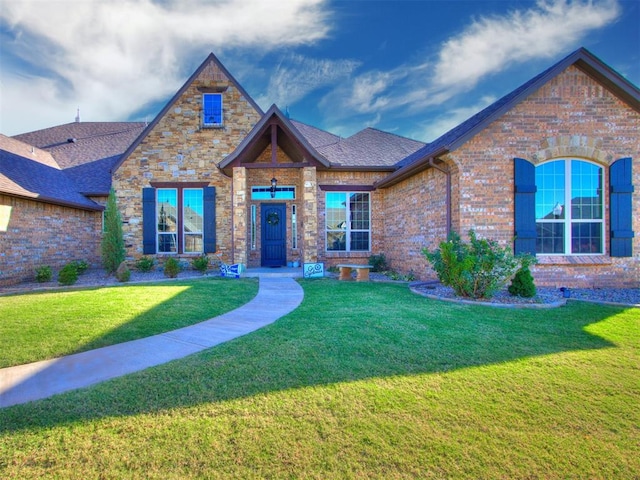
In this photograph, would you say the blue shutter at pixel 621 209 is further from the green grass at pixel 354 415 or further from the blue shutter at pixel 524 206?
the green grass at pixel 354 415

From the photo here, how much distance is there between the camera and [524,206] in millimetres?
8094

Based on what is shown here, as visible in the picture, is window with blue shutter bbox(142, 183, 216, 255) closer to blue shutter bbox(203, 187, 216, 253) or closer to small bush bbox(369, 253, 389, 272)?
blue shutter bbox(203, 187, 216, 253)

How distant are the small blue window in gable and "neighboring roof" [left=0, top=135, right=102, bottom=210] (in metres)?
5.37

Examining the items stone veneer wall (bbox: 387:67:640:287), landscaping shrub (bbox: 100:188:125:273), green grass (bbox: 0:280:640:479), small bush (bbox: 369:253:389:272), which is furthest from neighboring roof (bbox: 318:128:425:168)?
green grass (bbox: 0:280:640:479)

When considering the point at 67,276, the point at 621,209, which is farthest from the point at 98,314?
the point at 621,209

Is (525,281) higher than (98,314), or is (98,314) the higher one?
(525,281)

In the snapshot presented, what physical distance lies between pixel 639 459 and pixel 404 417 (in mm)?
1452

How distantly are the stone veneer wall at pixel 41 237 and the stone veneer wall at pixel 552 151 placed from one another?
12.2 metres

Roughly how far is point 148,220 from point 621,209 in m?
14.8

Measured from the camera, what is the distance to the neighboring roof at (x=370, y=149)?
12508 mm

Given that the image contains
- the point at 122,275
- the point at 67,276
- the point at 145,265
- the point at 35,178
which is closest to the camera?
the point at 67,276

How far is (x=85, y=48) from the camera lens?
9.29m

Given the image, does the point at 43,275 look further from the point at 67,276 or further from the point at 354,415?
the point at 354,415

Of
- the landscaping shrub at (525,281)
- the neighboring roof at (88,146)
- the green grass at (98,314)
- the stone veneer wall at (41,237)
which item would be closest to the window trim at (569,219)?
the landscaping shrub at (525,281)
